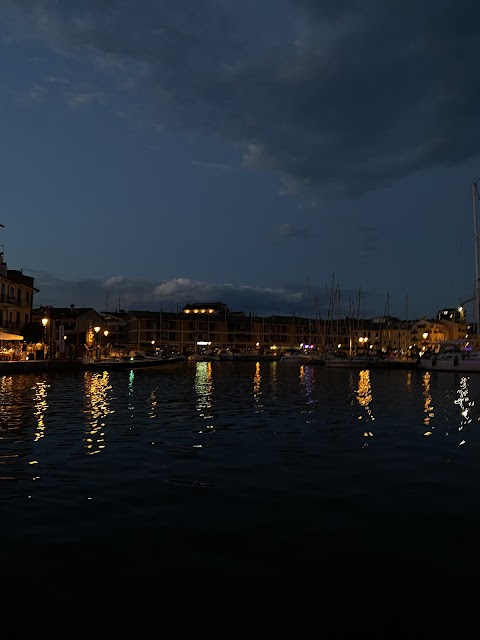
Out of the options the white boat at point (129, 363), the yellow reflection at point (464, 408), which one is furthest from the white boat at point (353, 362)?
the yellow reflection at point (464, 408)

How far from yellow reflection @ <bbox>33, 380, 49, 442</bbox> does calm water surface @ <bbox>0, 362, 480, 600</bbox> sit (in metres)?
0.20

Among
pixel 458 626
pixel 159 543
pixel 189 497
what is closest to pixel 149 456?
pixel 189 497

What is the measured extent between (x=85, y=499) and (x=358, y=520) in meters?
4.19

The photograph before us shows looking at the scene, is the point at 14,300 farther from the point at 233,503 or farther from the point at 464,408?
the point at 233,503

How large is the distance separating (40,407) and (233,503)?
14852mm

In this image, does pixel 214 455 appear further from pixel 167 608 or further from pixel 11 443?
pixel 167 608

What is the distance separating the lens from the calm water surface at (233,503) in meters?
5.68

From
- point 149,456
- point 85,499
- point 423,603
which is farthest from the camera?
point 149,456

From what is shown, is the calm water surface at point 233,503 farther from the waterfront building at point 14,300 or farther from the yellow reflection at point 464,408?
the waterfront building at point 14,300

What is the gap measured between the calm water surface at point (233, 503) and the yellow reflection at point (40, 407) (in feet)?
0.66

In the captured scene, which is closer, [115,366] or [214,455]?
[214,455]

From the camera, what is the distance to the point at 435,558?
19.8 feet

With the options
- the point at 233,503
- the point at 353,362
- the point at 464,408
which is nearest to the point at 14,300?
the point at 353,362

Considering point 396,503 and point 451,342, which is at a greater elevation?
point 451,342
